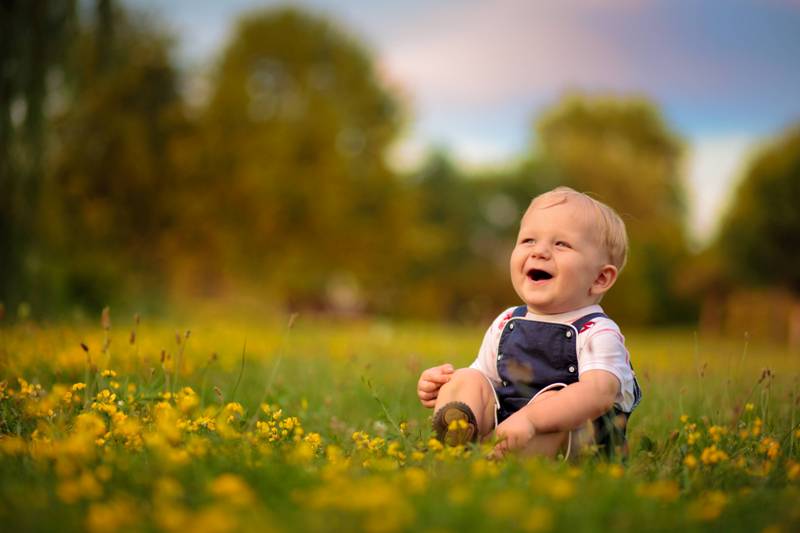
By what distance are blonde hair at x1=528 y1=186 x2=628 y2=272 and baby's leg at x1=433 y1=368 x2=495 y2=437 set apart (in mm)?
765

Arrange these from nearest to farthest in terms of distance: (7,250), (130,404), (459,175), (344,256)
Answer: (130,404) < (7,250) < (344,256) < (459,175)

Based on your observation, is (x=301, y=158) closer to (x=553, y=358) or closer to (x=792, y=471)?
(x=553, y=358)

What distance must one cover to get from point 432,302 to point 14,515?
2665cm

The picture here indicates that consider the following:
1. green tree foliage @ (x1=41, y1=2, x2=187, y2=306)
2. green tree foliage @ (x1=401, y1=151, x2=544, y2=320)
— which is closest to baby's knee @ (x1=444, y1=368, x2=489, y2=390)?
green tree foliage @ (x1=41, y1=2, x2=187, y2=306)

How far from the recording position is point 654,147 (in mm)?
38469

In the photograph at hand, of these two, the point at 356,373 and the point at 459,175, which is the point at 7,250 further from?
the point at 459,175

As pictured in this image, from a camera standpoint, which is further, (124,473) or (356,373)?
(356,373)

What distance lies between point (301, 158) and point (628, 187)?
14806 millimetres

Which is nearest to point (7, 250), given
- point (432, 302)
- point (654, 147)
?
point (432, 302)

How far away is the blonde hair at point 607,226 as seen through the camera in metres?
3.11

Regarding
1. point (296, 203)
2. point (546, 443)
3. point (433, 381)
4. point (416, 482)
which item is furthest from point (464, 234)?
point (416, 482)

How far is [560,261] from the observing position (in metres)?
3.03

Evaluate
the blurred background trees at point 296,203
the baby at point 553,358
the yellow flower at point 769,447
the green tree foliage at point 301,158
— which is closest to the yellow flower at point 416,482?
the baby at point 553,358

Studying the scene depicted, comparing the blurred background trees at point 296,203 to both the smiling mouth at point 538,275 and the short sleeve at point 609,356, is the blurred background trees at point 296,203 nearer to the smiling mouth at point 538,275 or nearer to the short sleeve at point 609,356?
the smiling mouth at point 538,275
